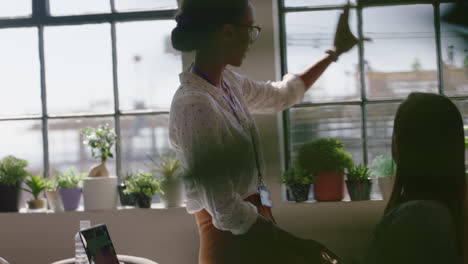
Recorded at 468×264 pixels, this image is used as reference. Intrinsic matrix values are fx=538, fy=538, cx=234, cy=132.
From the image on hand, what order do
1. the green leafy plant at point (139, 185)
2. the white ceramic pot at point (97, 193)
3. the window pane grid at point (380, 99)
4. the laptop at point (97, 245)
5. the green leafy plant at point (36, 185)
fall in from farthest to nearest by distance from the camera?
1. the green leafy plant at point (36, 185)
2. the white ceramic pot at point (97, 193)
3. the green leafy plant at point (139, 185)
4. the laptop at point (97, 245)
5. the window pane grid at point (380, 99)

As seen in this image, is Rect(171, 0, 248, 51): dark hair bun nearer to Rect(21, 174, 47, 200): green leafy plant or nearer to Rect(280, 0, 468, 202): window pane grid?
Rect(280, 0, 468, 202): window pane grid

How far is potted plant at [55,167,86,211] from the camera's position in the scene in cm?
317

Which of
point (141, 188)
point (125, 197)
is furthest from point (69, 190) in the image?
point (141, 188)

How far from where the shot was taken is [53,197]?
3.27 m

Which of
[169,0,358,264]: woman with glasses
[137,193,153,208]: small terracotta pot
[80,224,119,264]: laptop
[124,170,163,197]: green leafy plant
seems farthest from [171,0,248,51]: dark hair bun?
[137,193,153,208]: small terracotta pot

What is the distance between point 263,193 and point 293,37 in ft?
1.77

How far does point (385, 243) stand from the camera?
0.86ft

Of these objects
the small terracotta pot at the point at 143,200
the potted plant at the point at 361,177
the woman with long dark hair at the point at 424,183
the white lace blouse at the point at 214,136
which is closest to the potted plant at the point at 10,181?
the small terracotta pot at the point at 143,200

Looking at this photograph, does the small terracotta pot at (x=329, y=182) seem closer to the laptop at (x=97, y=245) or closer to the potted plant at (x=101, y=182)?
the laptop at (x=97, y=245)

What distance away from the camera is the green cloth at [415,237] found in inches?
9.9

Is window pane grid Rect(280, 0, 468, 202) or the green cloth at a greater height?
window pane grid Rect(280, 0, 468, 202)

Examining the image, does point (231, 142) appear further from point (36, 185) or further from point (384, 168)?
point (36, 185)

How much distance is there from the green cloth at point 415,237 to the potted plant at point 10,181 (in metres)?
3.18

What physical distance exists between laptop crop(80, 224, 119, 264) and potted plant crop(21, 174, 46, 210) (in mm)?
1140
